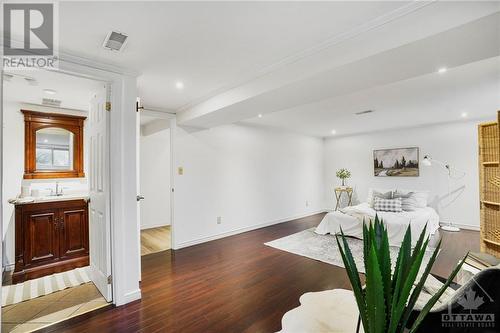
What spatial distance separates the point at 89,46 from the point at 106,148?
3.01ft

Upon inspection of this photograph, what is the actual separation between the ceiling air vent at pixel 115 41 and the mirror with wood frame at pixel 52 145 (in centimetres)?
232

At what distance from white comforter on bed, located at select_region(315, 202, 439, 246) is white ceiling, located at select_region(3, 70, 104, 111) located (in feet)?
14.3

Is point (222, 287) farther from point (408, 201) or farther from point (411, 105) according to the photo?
point (408, 201)

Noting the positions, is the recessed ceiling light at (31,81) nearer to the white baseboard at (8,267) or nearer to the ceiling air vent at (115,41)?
the ceiling air vent at (115,41)

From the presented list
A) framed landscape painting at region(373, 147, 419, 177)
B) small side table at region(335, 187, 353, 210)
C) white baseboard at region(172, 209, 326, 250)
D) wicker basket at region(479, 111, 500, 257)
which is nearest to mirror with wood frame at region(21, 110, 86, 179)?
white baseboard at region(172, 209, 326, 250)

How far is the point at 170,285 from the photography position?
8.82 feet

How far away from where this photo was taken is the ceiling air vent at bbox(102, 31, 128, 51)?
5.96ft

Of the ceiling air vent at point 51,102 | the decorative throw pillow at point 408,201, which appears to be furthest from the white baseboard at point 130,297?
the decorative throw pillow at point 408,201

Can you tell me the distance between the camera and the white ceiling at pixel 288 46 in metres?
1.49

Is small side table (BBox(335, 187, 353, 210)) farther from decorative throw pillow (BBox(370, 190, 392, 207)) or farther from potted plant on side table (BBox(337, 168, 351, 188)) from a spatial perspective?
decorative throw pillow (BBox(370, 190, 392, 207))

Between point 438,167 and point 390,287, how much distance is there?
5.77 meters

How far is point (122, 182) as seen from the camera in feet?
7.72

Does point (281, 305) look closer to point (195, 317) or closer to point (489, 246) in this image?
point (195, 317)

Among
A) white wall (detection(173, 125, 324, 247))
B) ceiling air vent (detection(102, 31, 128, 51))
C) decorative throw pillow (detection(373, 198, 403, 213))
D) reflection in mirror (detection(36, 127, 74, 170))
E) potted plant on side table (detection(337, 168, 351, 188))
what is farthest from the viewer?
potted plant on side table (detection(337, 168, 351, 188))
